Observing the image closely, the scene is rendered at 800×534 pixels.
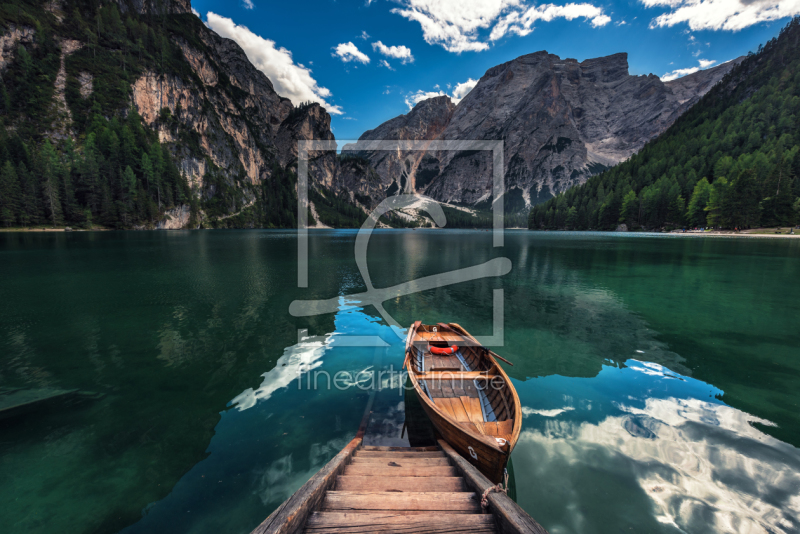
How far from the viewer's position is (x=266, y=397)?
36.3 feet

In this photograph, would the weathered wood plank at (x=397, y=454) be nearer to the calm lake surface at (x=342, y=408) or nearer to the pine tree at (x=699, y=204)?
the calm lake surface at (x=342, y=408)

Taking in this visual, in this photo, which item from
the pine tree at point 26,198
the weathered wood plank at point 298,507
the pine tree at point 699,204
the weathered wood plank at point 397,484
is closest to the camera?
the weathered wood plank at point 298,507

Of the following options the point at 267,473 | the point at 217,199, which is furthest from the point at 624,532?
the point at 217,199

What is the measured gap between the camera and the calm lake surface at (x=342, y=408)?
21.7ft

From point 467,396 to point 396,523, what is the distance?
614 cm

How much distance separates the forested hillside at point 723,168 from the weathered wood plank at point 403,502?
13773cm

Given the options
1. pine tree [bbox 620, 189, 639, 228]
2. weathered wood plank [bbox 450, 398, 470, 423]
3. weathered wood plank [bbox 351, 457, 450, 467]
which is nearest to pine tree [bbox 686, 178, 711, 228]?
pine tree [bbox 620, 189, 639, 228]

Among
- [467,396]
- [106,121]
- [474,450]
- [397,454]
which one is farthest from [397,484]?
[106,121]

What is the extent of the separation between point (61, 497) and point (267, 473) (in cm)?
438

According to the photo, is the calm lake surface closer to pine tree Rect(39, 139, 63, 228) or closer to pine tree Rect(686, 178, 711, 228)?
pine tree Rect(39, 139, 63, 228)

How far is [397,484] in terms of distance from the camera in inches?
214

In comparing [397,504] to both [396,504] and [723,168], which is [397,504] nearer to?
[396,504]

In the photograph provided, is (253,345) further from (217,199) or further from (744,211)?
(217,199)

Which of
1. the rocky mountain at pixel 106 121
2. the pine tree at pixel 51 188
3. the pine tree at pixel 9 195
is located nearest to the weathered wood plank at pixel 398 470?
the pine tree at pixel 9 195
